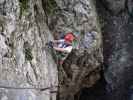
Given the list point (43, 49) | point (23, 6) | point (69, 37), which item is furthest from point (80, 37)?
point (23, 6)

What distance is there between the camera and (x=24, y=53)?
427 centimetres

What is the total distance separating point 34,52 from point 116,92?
75.5 inches

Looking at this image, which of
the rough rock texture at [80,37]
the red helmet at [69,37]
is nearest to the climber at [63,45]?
the red helmet at [69,37]

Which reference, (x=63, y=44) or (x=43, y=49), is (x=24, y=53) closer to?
(x=43, y=49)

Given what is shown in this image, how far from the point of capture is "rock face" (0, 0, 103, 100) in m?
4.13

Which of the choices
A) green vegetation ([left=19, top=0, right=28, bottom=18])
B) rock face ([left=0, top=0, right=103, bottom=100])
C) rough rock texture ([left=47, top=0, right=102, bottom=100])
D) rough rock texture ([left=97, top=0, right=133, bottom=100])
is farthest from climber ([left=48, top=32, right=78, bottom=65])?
rough rock texture ([left=97, top=0, right=133, bottom=100])

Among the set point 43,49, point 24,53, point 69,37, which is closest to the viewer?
point 24,53

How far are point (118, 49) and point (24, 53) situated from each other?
2.02 metres

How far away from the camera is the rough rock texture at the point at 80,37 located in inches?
201

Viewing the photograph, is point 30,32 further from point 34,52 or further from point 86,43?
point 86,43

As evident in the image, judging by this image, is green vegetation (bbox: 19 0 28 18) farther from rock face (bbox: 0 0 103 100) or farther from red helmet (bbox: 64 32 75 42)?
red helmet (bbox: 64 32 75 42)

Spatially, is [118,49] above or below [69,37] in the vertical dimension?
below

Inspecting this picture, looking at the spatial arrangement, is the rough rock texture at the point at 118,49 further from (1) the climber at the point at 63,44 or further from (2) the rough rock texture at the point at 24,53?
(2) the rough rock texture at the point at 24,53

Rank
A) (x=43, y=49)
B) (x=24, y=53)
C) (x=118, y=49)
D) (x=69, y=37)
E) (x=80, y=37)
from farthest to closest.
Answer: (x=118, y=49) < (x=80, y=37) < (x=69, y=37) < (x=43, y=49) < (x=24, y=53)
